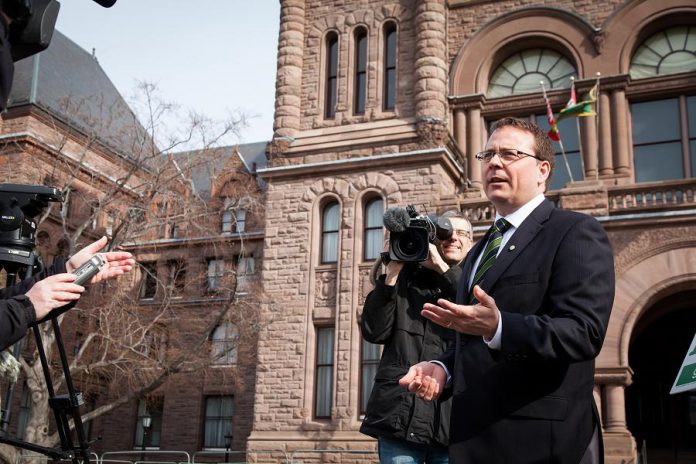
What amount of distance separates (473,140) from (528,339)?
2104 cm

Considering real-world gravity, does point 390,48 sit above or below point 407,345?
above

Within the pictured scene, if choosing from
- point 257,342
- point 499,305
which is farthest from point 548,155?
point 257,342

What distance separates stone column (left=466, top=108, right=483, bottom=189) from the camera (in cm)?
2328

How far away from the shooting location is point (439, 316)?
9.29ft

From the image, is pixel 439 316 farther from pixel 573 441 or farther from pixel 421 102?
pixel 421 102

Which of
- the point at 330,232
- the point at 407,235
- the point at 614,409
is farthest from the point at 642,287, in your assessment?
the point at 407,235

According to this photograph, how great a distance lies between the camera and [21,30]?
3.14 m

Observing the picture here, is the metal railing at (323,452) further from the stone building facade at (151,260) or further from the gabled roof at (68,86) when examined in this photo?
the gabled roof at (68,86)

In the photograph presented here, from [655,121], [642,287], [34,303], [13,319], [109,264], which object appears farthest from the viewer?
[655,121]

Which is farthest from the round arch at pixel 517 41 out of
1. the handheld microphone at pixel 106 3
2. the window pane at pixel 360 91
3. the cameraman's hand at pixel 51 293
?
the cameraman's hand at pixel 51 293

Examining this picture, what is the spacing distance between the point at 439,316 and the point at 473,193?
1986cm

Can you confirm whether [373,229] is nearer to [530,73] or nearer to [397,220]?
[530,73]

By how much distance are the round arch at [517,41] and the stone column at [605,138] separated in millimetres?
1000

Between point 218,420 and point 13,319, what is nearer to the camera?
point 13,319
